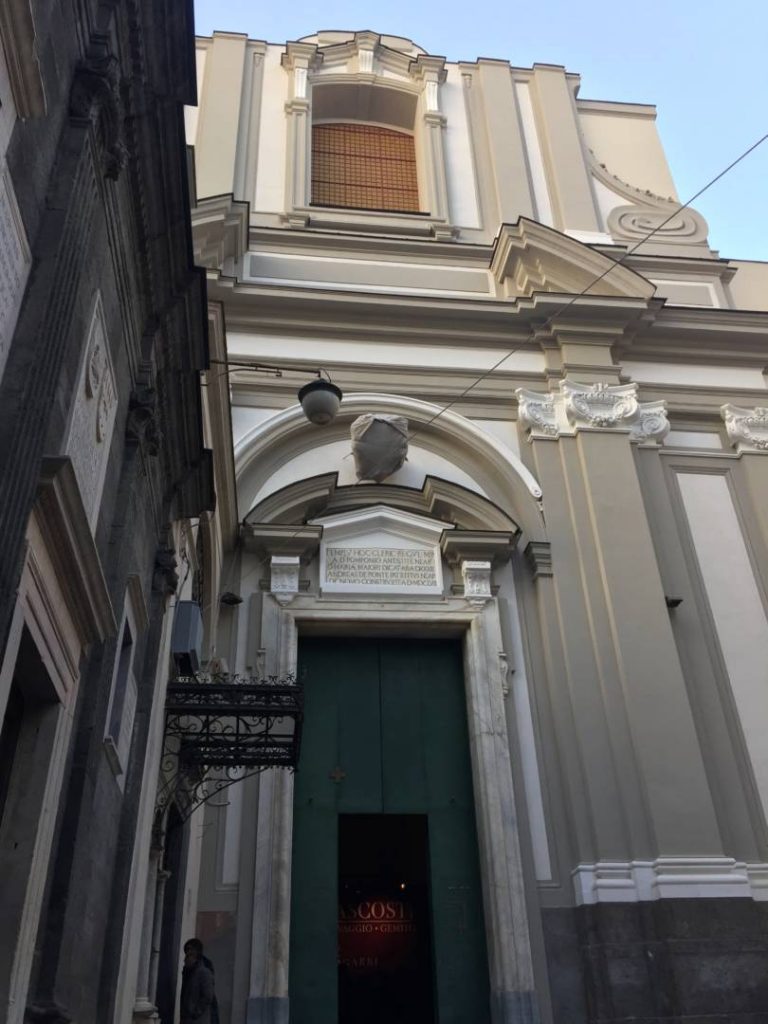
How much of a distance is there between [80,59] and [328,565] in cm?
690

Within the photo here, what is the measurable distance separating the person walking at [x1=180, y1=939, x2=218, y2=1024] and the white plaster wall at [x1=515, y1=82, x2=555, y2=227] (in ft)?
35.6

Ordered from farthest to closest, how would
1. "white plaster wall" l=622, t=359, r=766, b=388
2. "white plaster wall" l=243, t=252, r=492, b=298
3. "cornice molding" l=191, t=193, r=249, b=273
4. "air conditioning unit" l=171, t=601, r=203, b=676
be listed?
"white plaster wall" l=243, t=252, r=492, b=298 < "white plaster wall" l=622, t=359, r=766, b=388 < "cornice molding" l=191, t=193, r=249, b=273 < "air conditioning unit" l=171, t=601, r=203, b=676

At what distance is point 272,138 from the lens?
48.7 ft

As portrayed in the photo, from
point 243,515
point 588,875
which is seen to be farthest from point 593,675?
point 243,515

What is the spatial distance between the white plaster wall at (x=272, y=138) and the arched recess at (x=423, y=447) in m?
3.90

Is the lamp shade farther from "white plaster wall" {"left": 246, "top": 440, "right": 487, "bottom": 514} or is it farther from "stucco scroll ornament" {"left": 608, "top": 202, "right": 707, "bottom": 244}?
"stucco scroll ornament" {"left": 608, "top": 202, "right": 707, "bottom": 244}

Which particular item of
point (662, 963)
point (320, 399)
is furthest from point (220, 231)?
point (662, 963)

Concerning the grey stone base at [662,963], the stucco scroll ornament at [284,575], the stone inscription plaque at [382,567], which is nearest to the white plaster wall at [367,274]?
the stone inscription plaque at [382,567]

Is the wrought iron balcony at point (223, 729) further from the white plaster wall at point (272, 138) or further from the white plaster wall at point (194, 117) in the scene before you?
the white plaster wall at point (194, 117)

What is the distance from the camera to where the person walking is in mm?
7074

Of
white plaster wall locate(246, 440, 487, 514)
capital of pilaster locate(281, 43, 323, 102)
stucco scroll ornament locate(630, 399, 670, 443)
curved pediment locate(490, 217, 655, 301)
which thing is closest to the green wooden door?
white plaster wall locate(246, 440, 487, 514)

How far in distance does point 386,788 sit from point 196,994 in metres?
3.09

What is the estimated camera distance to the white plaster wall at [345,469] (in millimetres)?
11430

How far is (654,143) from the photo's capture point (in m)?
16.2
